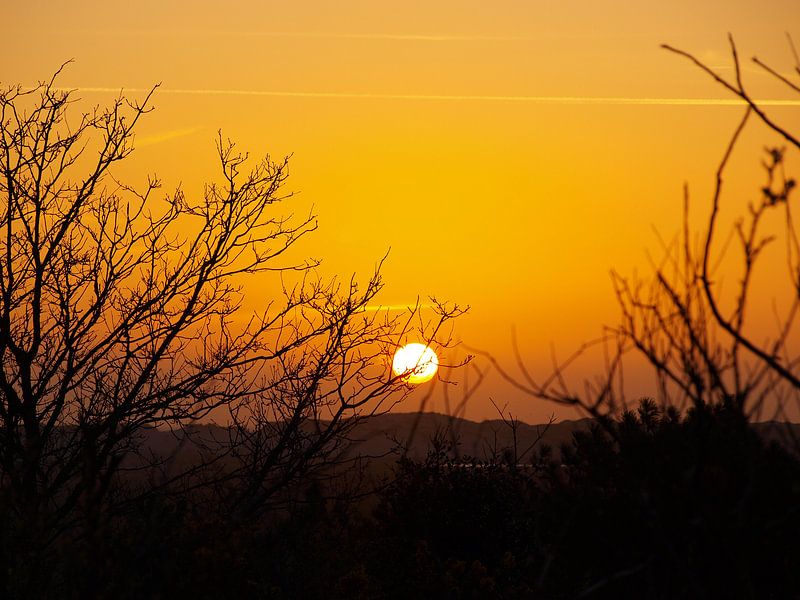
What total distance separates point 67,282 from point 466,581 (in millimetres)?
6055

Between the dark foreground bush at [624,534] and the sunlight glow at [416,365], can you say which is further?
the sunlight glow at [416,365]

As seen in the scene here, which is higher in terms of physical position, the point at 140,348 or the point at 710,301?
the point at 140,348

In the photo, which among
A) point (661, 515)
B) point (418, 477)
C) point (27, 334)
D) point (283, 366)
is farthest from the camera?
point (418, 477)

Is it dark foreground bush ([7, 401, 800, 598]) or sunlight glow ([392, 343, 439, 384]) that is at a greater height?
sunlight glow ([392, 343, 439, 384])

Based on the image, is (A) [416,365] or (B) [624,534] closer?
(B) [624,534]

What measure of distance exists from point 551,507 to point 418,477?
7.12m

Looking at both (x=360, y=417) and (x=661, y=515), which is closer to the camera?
(x=661, y=515)

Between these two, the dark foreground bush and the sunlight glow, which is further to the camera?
the sunlight glow

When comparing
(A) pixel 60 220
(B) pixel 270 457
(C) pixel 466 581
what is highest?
(A) pixel 60 220

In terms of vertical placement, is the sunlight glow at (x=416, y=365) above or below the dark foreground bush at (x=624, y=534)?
above

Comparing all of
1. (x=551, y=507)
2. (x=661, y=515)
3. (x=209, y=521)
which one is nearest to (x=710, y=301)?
(x=661, y=515)

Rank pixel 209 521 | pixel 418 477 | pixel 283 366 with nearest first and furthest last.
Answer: pixel 209 521, pixel 283 366, pixel 418 477

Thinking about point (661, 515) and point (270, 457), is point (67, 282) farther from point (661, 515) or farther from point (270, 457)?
point (661, 515)

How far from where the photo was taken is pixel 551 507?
274 inches
